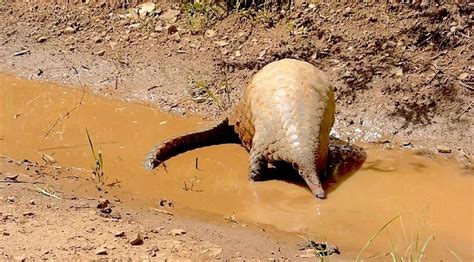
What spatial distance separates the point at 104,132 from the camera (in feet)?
24.7

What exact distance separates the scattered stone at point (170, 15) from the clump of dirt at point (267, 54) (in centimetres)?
2

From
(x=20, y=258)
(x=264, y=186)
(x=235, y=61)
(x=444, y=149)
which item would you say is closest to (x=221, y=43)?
(x=235, y=61)

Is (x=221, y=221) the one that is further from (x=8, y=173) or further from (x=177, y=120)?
(x=177, y=120)

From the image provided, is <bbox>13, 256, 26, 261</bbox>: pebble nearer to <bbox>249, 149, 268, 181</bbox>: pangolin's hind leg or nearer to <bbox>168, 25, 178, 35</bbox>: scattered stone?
<bbox>249, 149, 268, 181</bbox>: pangolin's hind leg

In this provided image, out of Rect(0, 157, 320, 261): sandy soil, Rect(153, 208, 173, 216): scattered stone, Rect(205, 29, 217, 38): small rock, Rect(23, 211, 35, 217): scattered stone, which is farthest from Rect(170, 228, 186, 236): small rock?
Rect(205, 29, 217, 38): small rock

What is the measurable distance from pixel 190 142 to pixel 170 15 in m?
2.84

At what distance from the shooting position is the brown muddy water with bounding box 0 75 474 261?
222 inches

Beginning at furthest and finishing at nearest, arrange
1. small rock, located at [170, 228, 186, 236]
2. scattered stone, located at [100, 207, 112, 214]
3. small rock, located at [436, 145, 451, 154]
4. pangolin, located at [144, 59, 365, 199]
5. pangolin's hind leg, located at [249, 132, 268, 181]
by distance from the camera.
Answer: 1. small rock, located at [436, 145, 451, 154]
2. pangolin's hind leg, located at [249, 132, 268, 181]
3. pangolin, located at [144, 59, 365, 199]
4. scattered stone, located at [100, 207, 112, 214]
5. small rock, located at [170, 228, 186, 236]

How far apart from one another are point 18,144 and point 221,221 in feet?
8.05

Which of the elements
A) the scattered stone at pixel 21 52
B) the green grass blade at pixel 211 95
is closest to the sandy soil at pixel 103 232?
the green grass blade at pixel 211 95

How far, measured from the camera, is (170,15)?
9.49m

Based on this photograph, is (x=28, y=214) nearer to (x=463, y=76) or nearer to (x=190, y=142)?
(x=190, y=142)

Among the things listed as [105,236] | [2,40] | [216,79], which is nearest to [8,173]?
[105,236]

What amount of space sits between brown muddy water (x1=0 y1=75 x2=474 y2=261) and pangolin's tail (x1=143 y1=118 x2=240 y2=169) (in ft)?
0.27
